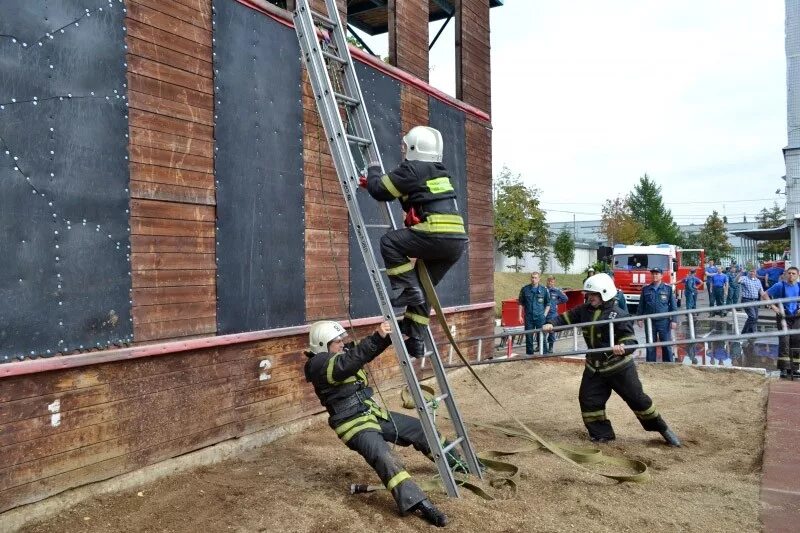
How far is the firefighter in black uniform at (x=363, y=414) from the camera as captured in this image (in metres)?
4.51

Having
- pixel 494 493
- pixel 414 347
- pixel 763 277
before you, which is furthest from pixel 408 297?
pixel 763 277

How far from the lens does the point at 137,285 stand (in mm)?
5230

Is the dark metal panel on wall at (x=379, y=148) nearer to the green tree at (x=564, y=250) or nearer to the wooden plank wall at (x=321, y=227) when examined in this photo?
the wooden plank wall at (x=321, y=227)

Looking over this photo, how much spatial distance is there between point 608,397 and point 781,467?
169 centimetres

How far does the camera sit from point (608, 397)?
6.83m

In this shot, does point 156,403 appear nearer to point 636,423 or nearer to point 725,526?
point 725,526

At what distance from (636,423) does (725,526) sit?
332 centimetres

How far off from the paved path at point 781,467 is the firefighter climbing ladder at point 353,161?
7.13 feet

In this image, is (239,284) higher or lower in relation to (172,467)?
higher

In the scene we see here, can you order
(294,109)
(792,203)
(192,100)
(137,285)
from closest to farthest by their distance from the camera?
(137,285) → (192,100) → (294,109) → (792,203)

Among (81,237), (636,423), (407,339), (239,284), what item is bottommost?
(636,423)

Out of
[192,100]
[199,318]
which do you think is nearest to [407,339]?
[199,318]

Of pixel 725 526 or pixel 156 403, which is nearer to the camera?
pixel 725 526

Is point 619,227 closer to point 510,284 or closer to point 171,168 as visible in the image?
point 510,284
